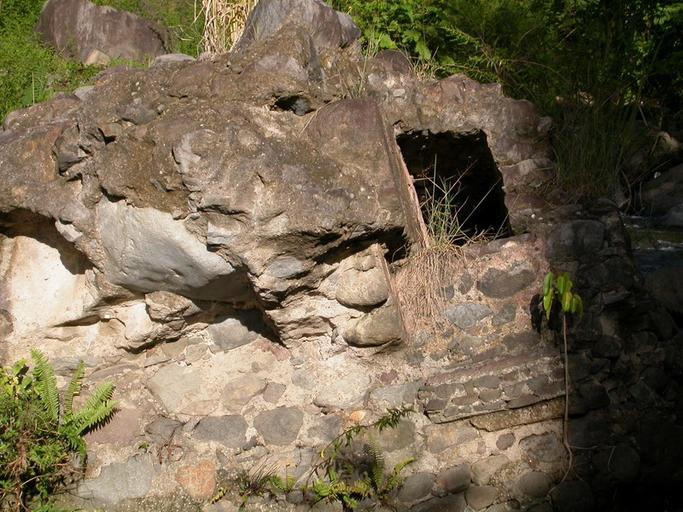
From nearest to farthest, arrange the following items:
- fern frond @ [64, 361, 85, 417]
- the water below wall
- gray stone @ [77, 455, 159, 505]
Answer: gray stone @ [77, 455, 159, 505], fern frond @ [64, 361, 85, 417], the water below wall

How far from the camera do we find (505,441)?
3975 millimetres

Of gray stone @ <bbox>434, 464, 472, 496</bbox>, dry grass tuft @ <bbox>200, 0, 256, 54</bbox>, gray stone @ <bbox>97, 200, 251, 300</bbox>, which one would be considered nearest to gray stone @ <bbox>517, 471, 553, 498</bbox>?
gray stone @ <bbox>434, 464, 472, 496</bbox>

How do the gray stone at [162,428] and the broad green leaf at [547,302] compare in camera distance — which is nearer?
the broad green leaf at [547,302]

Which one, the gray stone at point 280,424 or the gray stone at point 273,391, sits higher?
the gray stone at point 273,391

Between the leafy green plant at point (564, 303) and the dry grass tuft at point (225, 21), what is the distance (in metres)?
3.10

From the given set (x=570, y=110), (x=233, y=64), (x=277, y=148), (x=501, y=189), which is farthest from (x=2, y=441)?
(x=570, y=110)

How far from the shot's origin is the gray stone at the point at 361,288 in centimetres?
405

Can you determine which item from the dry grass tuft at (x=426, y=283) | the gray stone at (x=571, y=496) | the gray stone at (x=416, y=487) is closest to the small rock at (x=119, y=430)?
the gray stone at (x=416, y=487)

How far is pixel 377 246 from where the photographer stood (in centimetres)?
412

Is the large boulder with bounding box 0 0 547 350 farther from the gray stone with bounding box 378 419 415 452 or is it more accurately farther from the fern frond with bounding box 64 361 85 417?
the gray stone with bounding box 378 419 415 452

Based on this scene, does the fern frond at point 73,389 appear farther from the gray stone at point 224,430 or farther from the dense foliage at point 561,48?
the dense foliage at point 561,48

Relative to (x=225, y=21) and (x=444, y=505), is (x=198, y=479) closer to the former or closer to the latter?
(x=444, y=505)

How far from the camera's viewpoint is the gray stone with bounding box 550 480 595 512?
390 centimetres

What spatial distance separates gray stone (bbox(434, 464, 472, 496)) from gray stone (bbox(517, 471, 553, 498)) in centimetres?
27
